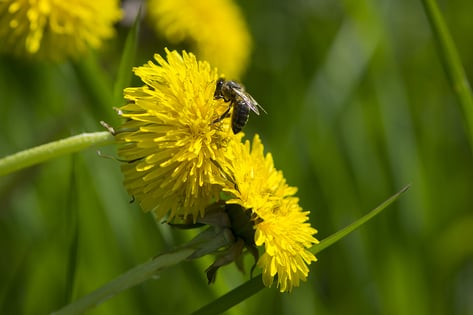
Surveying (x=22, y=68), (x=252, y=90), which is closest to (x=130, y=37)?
(x=22, y=68)

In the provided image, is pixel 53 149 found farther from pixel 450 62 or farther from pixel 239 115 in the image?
pixel 450 62

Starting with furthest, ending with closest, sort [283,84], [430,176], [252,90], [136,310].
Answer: [252,90]
[283,84]
[430,176]
[136,310]

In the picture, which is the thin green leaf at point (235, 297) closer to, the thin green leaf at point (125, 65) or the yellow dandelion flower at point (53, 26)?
the thin green leaf at point (125, 65)

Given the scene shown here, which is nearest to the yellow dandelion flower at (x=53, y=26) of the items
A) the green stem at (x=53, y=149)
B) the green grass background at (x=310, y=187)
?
the green grass background at (x=310, y=187)

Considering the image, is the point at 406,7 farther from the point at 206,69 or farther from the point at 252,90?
the point at 206,69

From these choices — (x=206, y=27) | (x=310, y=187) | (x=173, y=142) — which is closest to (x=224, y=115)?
(x=173, y=142)

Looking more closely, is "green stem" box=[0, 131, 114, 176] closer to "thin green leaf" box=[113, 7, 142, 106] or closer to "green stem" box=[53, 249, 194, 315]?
"green stem" box=[53, 249, 194, 315]

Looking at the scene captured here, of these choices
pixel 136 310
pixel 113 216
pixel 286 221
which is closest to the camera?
pixel 286 221
